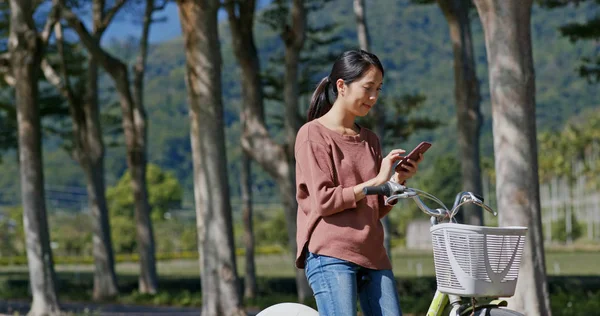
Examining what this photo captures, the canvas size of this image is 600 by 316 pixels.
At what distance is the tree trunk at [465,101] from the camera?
16766 millimetres

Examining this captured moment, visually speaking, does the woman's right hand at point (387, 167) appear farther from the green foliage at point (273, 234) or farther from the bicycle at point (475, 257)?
the green foliage at point (273, 234)

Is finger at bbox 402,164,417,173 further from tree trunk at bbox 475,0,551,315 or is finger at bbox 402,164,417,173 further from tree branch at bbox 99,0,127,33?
tree branch at bbox 99,0,127,33

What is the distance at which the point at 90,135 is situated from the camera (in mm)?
24031

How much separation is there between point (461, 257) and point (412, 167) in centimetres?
55

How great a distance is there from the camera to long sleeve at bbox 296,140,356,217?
13.3 feet

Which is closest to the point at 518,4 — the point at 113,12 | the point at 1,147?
the point at 113,12

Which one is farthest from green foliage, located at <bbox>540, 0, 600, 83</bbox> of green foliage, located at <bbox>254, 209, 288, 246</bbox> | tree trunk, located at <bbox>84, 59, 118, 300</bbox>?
green foliage, located at <bbox>254, 209, 288, 246</bbox>

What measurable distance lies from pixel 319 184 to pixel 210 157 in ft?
30.6

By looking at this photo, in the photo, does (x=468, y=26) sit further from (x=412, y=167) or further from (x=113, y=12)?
(x=412, y=167)

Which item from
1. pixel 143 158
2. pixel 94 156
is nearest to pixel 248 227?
pixel 143 158

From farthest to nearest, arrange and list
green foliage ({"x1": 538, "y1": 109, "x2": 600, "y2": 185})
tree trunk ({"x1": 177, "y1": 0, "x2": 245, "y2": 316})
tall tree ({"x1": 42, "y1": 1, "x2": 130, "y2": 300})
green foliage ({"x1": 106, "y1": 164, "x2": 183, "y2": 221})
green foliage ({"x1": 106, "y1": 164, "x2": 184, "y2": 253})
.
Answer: green foliage ({"x1": 106, "y1": 164, "x2": 183, "y2": 221}), green foliage ({"x1": 538, "y1": 109, "x2": 600, "y2": 185}), green foliage ({"x1": 106, "y1": 164, "x2": 184, "y2": 253}), tall tree ({"x1": 42, "y1": 1, "x2": 130, "y2": 300}), tree trunk ({"x1": 177, "y1": 0, "x2": 245, "y2": 316})

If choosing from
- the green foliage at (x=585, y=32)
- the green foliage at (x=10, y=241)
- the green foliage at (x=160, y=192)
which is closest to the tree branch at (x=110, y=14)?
the green foliage at (x=585, y=32)

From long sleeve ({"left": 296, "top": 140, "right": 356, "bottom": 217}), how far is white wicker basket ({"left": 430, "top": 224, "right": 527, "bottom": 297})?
415 mm

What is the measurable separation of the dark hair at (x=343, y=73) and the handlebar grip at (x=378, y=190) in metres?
0.52
